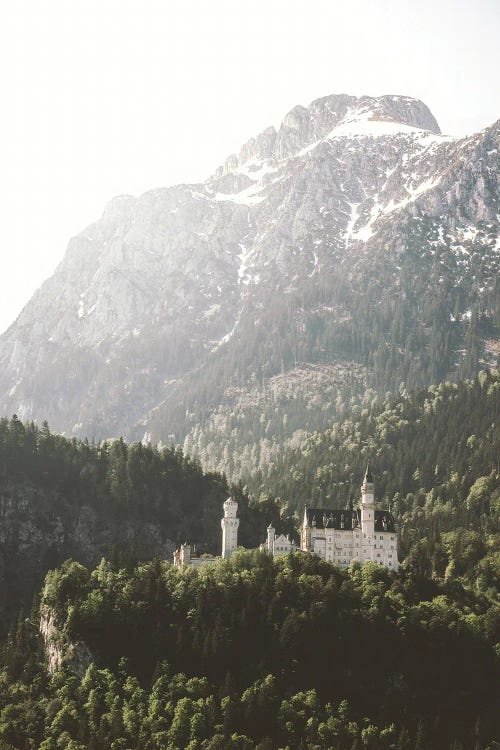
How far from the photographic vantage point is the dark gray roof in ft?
550

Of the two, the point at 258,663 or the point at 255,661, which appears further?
→ the point at 255,661

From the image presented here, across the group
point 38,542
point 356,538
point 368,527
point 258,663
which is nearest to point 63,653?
point 258,663

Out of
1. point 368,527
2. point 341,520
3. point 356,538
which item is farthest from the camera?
point 341,520

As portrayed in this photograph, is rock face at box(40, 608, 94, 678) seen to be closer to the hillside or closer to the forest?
the forest

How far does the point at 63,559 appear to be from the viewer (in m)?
194

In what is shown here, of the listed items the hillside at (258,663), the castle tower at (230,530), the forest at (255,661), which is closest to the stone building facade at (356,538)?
the forest at (255,661)

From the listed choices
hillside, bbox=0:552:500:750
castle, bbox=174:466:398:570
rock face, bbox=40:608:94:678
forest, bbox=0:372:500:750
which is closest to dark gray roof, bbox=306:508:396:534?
castle, bbox=174:466:398:570

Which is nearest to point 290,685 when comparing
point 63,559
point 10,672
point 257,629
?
point 257,629

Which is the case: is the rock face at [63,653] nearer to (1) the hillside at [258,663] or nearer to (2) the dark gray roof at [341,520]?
(1) the hillside at [258,663]

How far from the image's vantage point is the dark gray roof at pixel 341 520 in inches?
6594

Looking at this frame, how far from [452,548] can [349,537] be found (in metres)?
26.2

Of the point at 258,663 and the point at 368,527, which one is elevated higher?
the point at 368,527

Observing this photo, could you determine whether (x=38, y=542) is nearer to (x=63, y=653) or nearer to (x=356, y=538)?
(x=63, y=653)

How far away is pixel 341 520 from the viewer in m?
169
